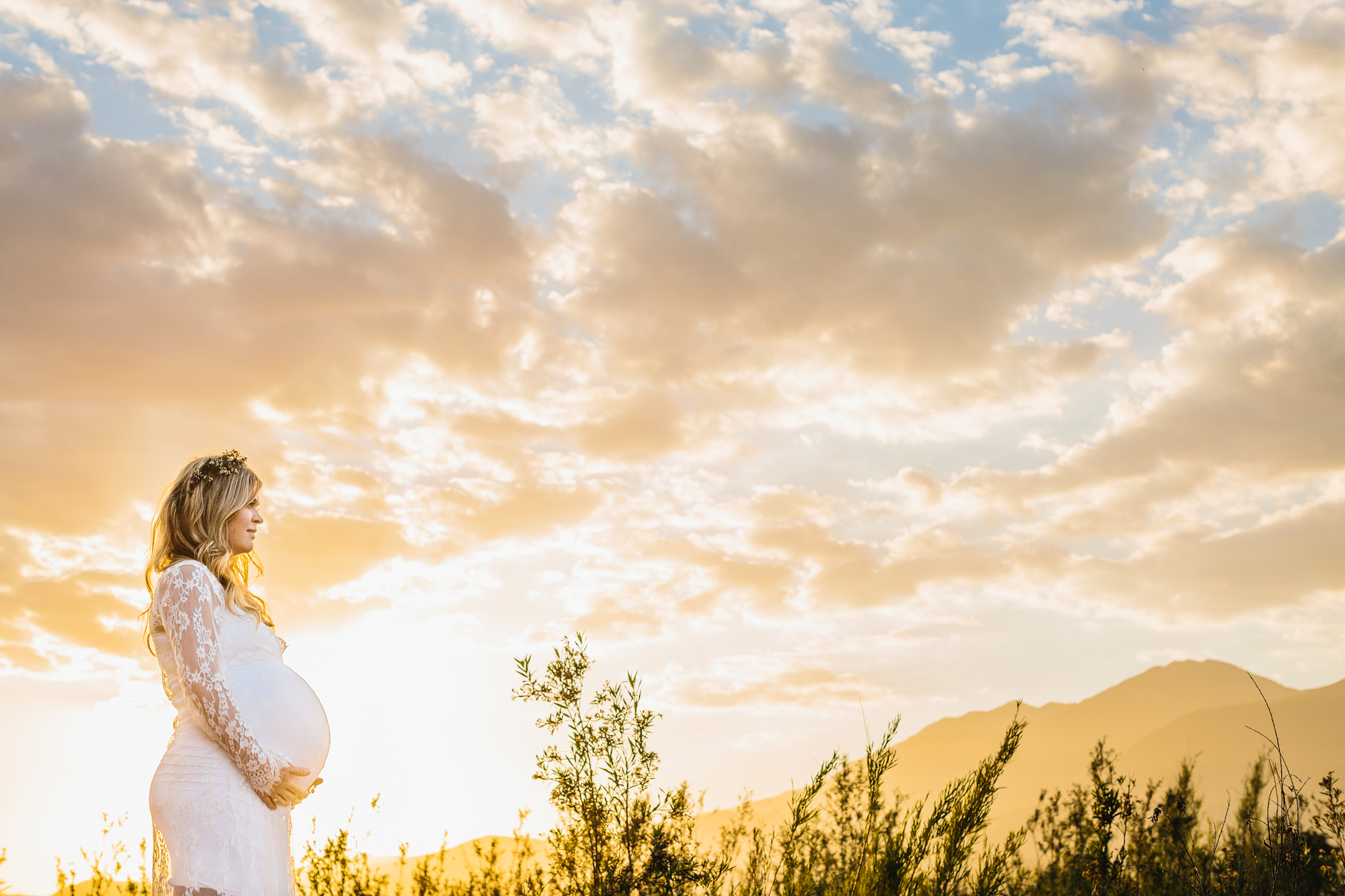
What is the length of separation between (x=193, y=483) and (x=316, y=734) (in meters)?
1.03

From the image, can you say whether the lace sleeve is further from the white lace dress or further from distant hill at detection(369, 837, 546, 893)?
distant hill at detection(369, 837, 546, 893)

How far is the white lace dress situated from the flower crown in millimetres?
359

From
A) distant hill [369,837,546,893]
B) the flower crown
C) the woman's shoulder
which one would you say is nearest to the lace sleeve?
the woman's shoulder

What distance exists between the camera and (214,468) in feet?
11.6

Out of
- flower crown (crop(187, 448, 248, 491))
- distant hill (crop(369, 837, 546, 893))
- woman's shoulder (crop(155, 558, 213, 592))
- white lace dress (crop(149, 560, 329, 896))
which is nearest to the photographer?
white lace dress (crop(149, 560, 329, 896))

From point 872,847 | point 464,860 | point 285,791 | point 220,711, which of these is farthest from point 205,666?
point 464,860

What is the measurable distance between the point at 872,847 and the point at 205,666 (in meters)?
2.66

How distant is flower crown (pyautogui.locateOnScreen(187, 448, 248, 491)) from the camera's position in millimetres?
3488

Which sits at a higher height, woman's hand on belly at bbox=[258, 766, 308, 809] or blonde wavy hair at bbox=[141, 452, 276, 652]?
blonde wavy hair at bbox=[141, 452, 276, 652]

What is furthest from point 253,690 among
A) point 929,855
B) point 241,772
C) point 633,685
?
point 633,685

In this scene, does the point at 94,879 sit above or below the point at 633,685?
below

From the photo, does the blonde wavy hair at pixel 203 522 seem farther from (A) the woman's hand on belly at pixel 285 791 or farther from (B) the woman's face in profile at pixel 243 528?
(A) the woman's hand on belly at pixel 285 791

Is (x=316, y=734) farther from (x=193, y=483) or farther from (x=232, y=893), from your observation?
(x=193, y=483)

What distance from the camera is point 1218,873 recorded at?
13.3 feet
